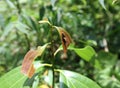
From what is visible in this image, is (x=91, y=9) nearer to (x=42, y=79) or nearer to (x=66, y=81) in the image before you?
(x=42, y=79)

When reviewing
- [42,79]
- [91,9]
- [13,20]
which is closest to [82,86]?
[42,79]

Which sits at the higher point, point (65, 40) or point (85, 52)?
Answer: point (65, 40)

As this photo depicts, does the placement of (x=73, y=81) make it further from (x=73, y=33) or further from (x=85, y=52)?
(x=73, y=33)

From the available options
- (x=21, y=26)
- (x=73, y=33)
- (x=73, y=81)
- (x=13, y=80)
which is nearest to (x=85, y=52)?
(x=73, y=81)

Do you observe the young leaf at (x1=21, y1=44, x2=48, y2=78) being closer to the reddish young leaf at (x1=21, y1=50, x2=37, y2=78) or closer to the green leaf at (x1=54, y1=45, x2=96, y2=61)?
the reddish young leaf at (x1=21, y1=50, x2=37, y2=78)

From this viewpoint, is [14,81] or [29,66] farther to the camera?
[14,81]

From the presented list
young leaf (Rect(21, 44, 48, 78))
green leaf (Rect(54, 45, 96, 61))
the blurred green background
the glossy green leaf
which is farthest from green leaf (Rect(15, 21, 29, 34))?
young leaf (Rect(21, 44, 48, 78))

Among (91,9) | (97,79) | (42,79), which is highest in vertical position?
(91,9)

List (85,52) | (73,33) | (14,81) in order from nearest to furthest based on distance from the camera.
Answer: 1. (14,81)
2. (85,52)
3. (73,33)

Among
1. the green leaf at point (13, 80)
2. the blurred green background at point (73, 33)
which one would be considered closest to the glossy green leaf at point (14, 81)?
the green leaf at point (13, 80)
